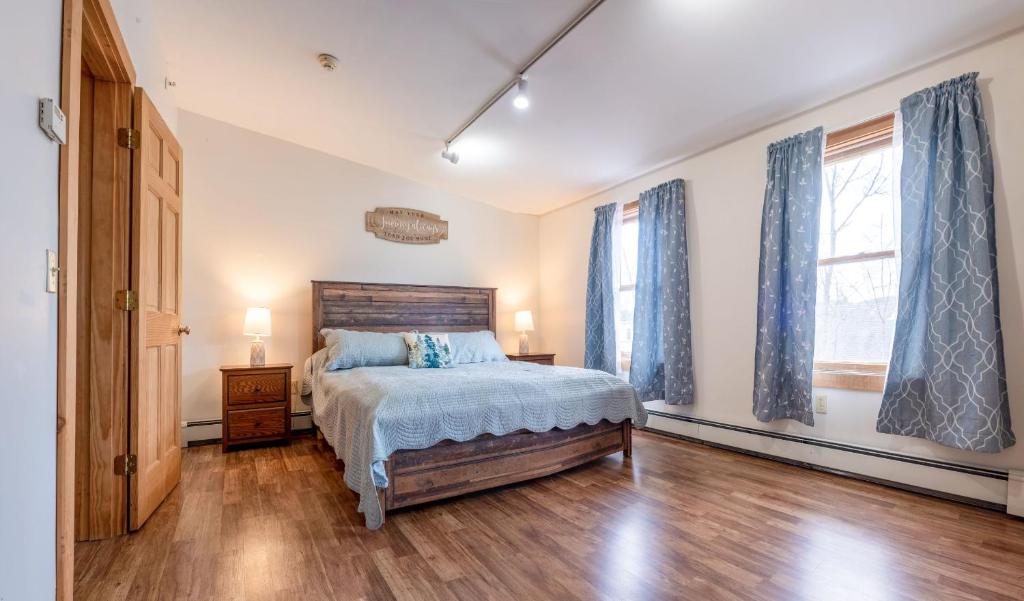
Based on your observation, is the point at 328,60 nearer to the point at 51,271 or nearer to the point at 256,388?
the point at 51,271

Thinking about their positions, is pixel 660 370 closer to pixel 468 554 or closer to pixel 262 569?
pixel 468 554

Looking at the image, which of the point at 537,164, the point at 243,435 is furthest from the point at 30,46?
the point at 537,164

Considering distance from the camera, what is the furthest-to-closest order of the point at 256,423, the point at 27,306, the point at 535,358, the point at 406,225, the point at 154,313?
the point at 535,358 < the point at 406,225 < the point at 256,423 < the point at 154,313 < the point at 27,306

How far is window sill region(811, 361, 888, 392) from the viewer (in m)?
2.79

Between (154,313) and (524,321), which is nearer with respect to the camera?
(154,313)

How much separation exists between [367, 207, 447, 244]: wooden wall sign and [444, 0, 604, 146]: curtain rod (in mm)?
1137

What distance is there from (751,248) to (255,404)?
4.10 meters

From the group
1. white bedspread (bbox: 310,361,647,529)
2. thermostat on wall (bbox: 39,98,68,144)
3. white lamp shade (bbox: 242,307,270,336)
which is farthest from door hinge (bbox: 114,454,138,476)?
white lamp shade (bbox: 242,307,270,336)

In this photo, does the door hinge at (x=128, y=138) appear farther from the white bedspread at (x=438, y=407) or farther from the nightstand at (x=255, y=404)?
the nightstand at (x=255, y=404)

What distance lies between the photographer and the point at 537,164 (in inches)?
170

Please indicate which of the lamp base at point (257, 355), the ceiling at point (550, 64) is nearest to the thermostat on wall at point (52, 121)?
the ceiling at point (550, 64)

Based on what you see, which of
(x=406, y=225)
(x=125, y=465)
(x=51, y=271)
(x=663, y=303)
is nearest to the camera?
(x=51, y=271)

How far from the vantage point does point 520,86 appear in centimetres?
294

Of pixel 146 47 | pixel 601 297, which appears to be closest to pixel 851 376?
pixel 601 297
